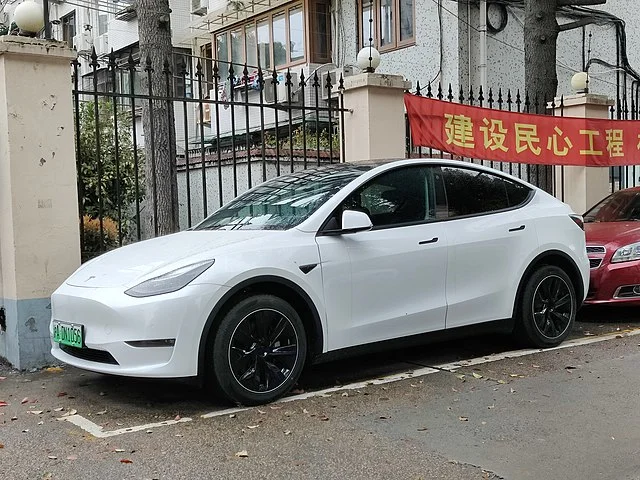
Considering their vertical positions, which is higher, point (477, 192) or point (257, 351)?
point (477, 192)

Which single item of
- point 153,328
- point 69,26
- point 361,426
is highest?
point 69,26

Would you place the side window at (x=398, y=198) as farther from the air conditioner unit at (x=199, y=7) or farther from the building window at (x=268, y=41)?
the air conditioner unit at (x=199, y=7)

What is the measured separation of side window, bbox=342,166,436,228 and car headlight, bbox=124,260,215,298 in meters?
1.29

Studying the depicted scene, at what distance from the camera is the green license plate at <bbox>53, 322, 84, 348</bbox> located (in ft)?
15.8

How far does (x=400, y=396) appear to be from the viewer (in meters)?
5.10

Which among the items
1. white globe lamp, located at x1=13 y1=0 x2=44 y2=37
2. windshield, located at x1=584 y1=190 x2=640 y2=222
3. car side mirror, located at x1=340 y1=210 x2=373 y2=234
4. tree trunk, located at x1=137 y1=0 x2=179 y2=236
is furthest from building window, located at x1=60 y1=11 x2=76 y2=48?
car side mirror, located at x1=340 y1=210 x2=373 y2=234

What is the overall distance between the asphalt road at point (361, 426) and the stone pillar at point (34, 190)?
1.45 feet

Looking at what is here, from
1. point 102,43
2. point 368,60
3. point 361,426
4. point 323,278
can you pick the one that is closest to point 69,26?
point 102,43

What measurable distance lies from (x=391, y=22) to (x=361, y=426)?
13.7 m

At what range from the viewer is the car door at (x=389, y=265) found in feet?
17.0

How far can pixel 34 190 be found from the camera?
6.08 meters

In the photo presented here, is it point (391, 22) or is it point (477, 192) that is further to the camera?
point (391, 22)

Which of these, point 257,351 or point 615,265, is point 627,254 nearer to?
point 615,265

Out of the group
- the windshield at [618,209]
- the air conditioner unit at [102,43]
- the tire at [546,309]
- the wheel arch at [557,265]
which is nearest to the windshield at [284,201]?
the wheel arch at [557,265]
